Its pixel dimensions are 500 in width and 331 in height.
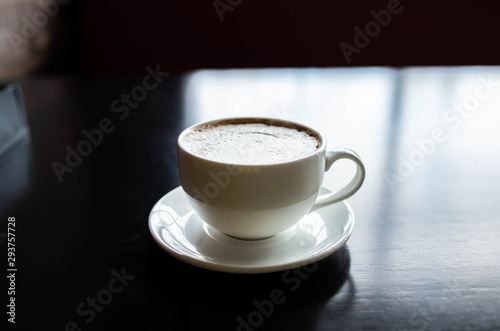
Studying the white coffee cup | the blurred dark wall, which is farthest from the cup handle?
the blurred dark wall

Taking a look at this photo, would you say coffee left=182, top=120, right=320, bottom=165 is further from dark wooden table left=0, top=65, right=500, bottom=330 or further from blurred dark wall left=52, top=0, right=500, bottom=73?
blurred dark wall left=52, top=0, right=500, bottom=73

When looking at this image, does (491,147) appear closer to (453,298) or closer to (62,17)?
(453,298)

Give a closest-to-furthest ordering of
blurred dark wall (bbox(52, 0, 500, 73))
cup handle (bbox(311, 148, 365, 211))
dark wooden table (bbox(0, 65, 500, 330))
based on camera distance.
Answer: dark wooden table (bbox(0, 65, 500, 330)), cup handle (bbox(311, 148, 365, 211)), blurred dark wall (bbox(52, 0, 500, 73))

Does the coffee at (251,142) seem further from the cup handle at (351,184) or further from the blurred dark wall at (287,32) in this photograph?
the blurred dark wall at (287,32)

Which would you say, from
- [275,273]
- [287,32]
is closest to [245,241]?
[275,273]

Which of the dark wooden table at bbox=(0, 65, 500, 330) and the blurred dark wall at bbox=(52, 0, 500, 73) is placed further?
the blurred dark wall at bbox=(52, 0, 500, 73)

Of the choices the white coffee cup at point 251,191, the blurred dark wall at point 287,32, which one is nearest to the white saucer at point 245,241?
the white coffee cup at point 251,191

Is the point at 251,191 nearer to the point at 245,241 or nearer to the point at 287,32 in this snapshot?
the point at 245,241
